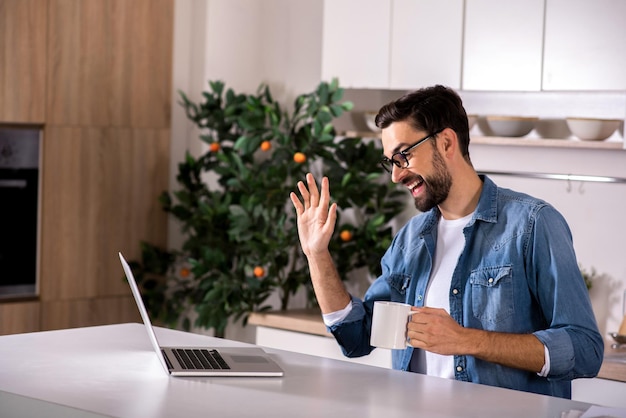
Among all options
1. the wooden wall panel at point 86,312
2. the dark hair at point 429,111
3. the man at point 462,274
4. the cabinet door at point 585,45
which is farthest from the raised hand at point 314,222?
the wooden wall panel at point 86,312

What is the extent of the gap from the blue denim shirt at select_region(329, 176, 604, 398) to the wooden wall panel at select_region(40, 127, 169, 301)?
7.67 ft

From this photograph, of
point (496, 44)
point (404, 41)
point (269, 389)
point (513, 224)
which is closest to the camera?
point (269, 389)

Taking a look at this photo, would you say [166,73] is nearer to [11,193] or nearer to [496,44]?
[11,193]

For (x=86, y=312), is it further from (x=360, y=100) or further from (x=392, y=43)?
(x=392, y=43)

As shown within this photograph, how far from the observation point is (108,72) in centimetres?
480

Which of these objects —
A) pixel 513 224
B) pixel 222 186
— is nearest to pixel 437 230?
pixel 513 224

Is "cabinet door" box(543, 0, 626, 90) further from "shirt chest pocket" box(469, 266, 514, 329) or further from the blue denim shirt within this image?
"shirt chest pocket" box(469, 266, 514, 329)

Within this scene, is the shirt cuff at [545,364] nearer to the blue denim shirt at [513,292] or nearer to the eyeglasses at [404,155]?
the blue denim shirt at [513,292]

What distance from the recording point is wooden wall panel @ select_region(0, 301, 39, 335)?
14.8ft

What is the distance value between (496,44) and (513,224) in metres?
1.61

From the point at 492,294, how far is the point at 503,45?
1690 millimetres

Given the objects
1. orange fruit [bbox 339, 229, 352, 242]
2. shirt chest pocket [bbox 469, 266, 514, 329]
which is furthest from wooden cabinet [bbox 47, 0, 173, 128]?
shirt chest pocket [bbox 469, 266, 514, 329]

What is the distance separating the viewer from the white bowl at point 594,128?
12.6 ft

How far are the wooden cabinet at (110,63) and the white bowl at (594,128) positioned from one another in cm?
206
